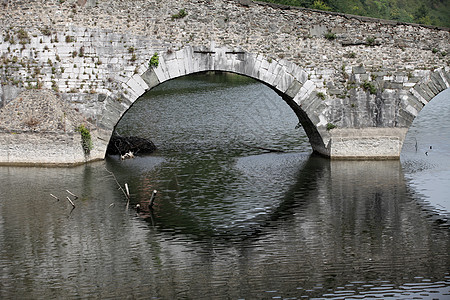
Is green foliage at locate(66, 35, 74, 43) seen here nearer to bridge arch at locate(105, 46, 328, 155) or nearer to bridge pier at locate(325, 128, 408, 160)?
bridge arch at locate(105, 46, 328, 155)

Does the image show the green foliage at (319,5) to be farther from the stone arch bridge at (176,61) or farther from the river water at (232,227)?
the stone arch bridge at (176,61)

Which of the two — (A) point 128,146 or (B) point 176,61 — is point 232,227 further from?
(A) point 128,146

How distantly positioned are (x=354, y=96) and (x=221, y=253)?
301 inches

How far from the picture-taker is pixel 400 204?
12.3 m

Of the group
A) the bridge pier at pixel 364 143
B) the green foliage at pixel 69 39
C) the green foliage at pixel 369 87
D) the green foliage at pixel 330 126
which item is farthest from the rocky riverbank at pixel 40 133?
the green foliage at pixel 369 87

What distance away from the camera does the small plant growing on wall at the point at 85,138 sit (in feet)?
48.3

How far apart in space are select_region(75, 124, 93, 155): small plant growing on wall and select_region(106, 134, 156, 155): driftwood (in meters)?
1.85

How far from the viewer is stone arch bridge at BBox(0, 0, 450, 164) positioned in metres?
14.8

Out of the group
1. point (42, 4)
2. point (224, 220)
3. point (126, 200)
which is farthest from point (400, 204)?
point (42, 4)

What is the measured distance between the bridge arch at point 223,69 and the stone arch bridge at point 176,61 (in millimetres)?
24

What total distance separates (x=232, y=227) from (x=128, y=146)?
7095 millimetres

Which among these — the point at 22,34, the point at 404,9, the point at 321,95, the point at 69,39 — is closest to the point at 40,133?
the point at 69,39

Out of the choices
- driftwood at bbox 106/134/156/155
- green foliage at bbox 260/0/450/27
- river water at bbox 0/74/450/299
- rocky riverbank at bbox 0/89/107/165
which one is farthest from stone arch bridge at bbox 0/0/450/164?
green foliage at bbox 260/0/450/27

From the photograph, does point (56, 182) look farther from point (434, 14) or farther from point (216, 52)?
point (434, 14)
